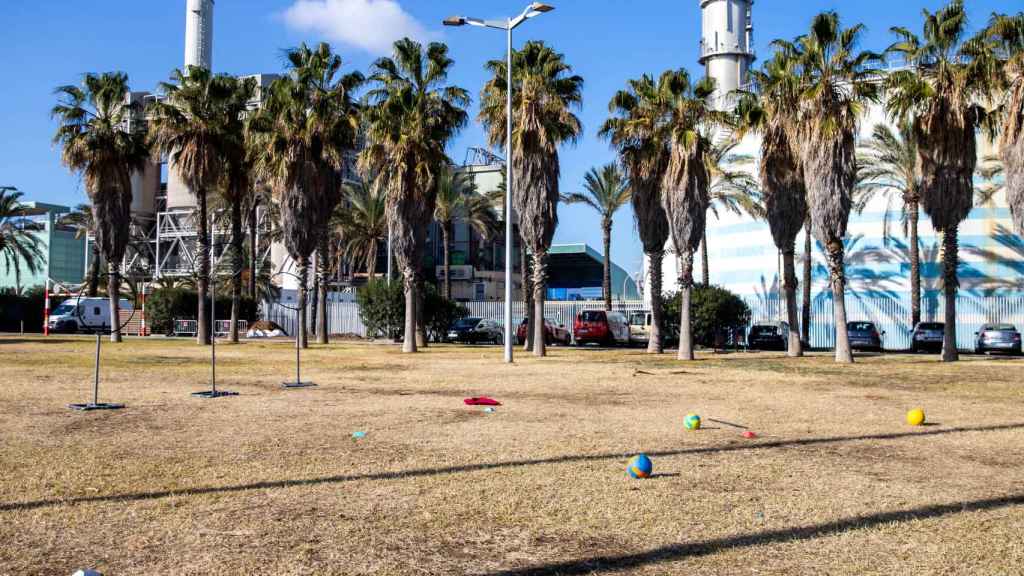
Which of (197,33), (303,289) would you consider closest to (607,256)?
(303,289)

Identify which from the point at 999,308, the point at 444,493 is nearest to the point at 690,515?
the point at 444,493

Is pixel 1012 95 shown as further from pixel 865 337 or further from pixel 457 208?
pixel 457 208

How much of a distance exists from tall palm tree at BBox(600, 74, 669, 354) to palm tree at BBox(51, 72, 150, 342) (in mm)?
21089

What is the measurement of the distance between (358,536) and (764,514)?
8.99 feet

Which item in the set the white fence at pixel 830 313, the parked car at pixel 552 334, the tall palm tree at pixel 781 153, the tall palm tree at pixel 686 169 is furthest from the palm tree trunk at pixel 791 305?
the white fence at pixel 830 313

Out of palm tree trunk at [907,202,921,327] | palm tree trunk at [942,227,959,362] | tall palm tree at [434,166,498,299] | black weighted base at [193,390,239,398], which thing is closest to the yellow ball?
black weighted base at [193,390,239,398]

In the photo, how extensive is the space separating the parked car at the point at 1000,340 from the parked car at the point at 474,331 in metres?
22.8

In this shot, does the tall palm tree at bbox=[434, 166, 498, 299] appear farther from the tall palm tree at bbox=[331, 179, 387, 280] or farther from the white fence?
the white fence

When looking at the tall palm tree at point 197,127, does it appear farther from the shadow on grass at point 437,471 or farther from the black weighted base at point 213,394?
the shadow on grass at point 437,471

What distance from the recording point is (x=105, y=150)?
3716 centimetres

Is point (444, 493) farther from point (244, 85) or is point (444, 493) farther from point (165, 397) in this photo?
point (244, 85)

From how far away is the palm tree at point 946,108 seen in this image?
25.7m

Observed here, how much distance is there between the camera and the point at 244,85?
36.9 meters

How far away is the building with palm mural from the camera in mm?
49219
